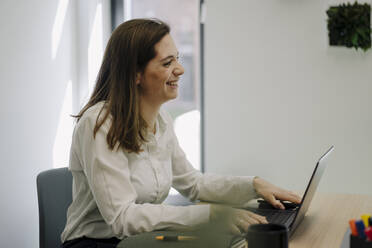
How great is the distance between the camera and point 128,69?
137 cm

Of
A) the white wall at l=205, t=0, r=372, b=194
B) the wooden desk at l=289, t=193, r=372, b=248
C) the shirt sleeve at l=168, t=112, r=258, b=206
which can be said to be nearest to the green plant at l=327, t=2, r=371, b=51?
the white wall at l=205, t=0, r=372, b=194

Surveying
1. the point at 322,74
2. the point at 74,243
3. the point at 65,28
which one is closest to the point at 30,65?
the point at 65,28

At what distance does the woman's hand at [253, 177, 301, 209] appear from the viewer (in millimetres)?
1347

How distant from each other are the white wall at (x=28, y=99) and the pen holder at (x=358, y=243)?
63.9 inches

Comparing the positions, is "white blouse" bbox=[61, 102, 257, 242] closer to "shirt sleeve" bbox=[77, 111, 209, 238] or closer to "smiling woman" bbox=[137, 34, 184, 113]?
"shirt sleeve" bbox=[77, 111, 209, 238]

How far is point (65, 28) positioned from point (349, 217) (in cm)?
189

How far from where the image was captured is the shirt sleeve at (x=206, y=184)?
150 centimetres

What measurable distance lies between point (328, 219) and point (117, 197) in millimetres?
626

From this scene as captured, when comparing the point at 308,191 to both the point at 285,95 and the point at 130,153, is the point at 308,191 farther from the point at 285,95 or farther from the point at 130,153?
the point at 285,95

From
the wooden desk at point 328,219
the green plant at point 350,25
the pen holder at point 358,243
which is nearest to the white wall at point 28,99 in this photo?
the wooden desk at point 328,219

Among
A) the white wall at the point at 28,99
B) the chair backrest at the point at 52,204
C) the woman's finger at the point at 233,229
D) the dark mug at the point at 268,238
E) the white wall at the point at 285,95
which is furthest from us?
the white wall at the point at 285,95

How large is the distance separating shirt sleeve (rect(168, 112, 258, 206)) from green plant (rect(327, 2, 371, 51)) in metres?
1.25

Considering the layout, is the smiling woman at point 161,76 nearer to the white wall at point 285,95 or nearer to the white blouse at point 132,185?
the white blouse at point 132,185

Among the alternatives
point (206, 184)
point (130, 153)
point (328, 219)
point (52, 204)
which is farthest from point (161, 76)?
point (328, 219)
